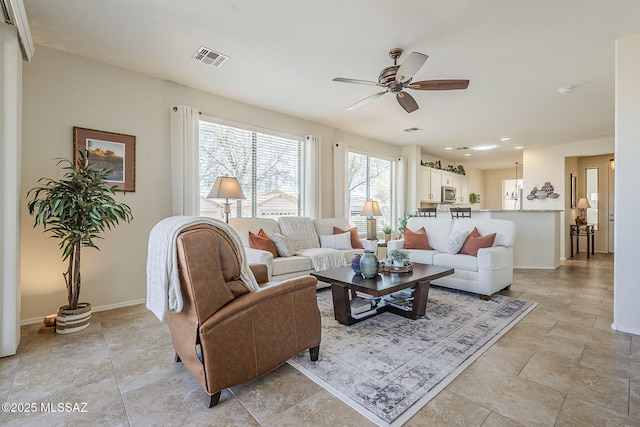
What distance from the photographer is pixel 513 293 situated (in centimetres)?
393

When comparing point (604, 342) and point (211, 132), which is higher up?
point (211, 132)

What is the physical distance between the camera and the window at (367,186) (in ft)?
21.1

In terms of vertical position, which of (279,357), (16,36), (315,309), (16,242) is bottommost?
(279,357)

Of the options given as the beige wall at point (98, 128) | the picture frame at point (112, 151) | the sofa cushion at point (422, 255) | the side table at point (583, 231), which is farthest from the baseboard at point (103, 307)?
the side table at point (583, 231)

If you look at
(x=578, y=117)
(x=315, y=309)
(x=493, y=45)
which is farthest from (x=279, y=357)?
(x=578, y=117)

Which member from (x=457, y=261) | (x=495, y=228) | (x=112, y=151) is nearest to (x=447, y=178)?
(x=495, y=228)

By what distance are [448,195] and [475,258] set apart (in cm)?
498

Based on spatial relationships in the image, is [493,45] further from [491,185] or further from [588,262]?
[491,185]

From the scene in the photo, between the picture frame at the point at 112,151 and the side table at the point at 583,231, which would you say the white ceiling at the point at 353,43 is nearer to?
the picture frame at the point at 112,151

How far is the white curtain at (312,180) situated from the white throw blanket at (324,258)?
1101 mm

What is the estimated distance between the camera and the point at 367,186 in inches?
267

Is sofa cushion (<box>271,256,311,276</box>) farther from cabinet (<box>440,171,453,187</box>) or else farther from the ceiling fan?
cabinet (<box>440,171,453,187</box>)

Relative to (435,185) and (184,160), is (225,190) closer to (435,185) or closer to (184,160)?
(184,160)

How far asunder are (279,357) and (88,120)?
325 cm
